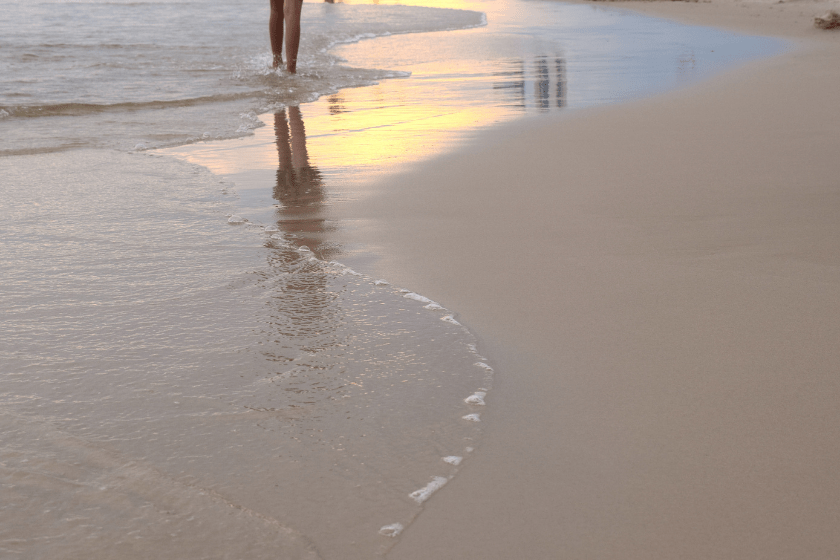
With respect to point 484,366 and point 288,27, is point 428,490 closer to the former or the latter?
point 484,366

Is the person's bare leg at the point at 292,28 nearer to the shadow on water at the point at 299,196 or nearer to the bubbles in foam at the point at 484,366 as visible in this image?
the shadow on water at the point at 299,196

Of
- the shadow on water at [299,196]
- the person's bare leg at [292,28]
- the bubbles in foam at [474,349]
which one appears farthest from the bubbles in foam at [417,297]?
the person's bare leg at [292,28]

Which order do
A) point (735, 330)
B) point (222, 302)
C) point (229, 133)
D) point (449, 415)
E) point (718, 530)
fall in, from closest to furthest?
point (718, 530) < point (449, 415) < point (735, 330) < point (222, 302) < point (229, 133)

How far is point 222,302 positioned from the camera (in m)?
1.91

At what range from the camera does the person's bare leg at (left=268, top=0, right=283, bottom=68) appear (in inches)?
261

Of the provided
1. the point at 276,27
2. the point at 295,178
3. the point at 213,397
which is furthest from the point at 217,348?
the point at 276,27

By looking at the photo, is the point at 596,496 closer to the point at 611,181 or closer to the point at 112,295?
the point at 112,295

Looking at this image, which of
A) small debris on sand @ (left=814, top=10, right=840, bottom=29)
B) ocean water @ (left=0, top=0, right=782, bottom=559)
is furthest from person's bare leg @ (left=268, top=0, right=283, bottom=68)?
small debris on sand @ (left=814, top=10, right=840, bottom=29)

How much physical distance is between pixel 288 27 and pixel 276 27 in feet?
1.46

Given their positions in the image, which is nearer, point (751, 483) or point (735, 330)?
point (751, 483)

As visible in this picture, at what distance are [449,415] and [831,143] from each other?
284cm

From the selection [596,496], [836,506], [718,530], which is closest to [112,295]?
[596,496]

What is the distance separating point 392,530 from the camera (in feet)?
3.64

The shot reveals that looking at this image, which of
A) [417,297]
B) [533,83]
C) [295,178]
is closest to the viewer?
[417,297]
